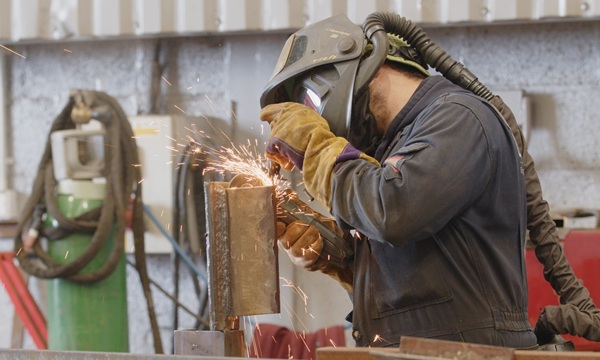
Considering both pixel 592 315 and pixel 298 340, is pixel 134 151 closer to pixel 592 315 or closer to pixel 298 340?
pixel 298 340

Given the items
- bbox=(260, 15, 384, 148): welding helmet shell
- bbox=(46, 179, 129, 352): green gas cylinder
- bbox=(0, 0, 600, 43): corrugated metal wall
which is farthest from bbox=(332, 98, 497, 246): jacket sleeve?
bbox=(46, 179, 129, 352): green gas cylinder

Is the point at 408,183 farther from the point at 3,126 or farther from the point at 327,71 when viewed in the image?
the point at 3,126

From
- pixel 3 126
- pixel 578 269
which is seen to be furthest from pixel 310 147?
pixel 3 126

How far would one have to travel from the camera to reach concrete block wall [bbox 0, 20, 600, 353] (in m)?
3.96

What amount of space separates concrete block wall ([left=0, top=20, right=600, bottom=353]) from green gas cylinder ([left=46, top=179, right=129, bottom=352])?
36cm

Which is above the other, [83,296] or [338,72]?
[338,72]

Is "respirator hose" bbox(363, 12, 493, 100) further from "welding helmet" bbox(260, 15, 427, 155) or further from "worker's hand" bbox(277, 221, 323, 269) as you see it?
"worker's hand" bbox(277, 221, 323, 269)

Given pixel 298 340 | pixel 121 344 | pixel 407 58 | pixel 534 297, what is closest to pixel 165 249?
pixel 121 344

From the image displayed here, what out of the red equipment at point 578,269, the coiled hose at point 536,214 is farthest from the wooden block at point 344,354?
the red equipment at point 578,269

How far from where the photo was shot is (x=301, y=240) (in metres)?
2.49

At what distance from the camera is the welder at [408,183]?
198 centimetres

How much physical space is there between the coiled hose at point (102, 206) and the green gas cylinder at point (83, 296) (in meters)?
0.04

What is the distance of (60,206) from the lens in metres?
4.16

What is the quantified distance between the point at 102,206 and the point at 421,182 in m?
2.51
